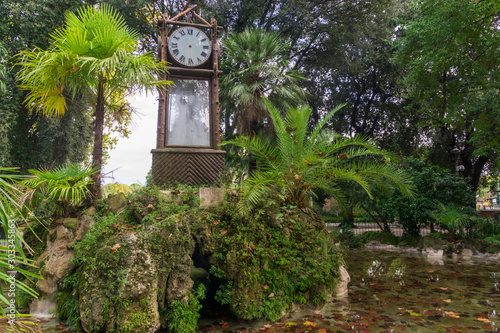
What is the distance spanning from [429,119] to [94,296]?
18.0 m

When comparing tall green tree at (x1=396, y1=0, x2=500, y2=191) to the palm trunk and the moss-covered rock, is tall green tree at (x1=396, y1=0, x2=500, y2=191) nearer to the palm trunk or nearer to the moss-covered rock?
the moss-covered rock

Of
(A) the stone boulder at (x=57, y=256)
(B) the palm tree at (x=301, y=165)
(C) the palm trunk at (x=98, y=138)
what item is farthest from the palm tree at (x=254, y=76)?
(A) the stone boulder at (x=57, y=256)

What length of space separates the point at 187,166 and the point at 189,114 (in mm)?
1306

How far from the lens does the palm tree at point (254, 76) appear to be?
45.3 feet

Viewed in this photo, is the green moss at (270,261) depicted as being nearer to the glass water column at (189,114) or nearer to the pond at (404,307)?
the pond at (404,307)

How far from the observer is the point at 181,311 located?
4754 millimetres

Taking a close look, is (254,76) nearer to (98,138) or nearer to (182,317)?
(98,138)

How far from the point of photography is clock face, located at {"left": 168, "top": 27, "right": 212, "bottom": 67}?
7.82m

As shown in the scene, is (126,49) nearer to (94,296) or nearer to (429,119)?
(94,296)

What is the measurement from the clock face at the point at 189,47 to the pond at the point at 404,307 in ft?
17.8

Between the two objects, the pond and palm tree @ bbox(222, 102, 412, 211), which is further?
palm tree @ bbox(222, 102, 412, 211)

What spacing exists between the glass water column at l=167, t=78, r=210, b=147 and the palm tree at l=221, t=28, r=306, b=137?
551 cm

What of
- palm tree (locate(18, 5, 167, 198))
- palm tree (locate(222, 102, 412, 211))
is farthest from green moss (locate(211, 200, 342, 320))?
palm tree (locate(18, 5, 167, 198))

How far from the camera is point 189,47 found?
7.93 meters
